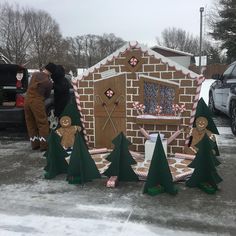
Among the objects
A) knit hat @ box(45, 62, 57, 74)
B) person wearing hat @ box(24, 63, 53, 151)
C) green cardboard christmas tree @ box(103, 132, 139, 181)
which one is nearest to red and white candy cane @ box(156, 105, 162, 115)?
green cardboard christmas tree @ box(103, 132, 139, 181)

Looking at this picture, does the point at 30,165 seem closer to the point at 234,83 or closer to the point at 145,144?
the point at 145,144

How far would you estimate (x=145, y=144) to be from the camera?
546cm

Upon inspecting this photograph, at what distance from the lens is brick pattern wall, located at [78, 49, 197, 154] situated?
558 centimetres

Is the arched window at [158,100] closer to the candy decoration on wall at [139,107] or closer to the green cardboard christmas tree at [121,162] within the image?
the candy decoration on wall at [139,107]

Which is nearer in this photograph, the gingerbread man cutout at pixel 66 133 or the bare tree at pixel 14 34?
the gingerbread man cutout at pixel 66 133

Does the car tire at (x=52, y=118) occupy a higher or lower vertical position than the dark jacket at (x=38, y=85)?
lower

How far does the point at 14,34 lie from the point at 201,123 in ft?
157

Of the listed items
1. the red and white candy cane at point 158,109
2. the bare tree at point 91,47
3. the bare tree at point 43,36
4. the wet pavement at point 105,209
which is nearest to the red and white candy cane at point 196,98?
the red and white candy cane at point 158,109

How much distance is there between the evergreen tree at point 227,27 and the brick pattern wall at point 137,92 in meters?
32.7

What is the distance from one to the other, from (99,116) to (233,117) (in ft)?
11.0

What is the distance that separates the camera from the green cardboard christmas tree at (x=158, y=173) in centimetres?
428

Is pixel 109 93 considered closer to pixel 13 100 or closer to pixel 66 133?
pixel 66 133

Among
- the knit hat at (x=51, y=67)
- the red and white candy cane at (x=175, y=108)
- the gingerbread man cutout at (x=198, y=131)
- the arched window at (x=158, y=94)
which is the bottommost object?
the gingerbread man cutout at (x=198, y=131)

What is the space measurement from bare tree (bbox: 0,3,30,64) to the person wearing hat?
39.6 m
